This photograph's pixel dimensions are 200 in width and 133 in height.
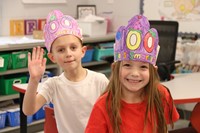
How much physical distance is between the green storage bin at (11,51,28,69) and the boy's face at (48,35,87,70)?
6.31 ft

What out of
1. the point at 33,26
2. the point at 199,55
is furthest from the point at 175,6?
the point at 33,26

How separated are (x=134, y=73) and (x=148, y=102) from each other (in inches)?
6.9

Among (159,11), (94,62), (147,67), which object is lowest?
(94,62)

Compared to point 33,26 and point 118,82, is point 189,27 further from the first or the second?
point 118,82

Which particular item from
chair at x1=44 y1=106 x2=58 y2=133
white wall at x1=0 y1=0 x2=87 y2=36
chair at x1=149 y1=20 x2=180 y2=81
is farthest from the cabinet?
chair at x1=44 y1=106 x2=58 y2=133

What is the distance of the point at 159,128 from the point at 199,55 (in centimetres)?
228

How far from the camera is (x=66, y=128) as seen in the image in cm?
185

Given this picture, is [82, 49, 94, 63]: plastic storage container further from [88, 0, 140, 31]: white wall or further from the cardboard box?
[88, 0, 140, 31]: white wall

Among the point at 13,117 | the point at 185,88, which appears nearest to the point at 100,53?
the point at 13,117

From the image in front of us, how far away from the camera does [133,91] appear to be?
1539mm

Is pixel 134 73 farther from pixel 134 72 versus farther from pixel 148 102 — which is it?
pixel 148 102

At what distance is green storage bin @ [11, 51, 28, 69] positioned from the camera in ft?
11.8

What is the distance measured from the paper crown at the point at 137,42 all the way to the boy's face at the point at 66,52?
0.31 meters

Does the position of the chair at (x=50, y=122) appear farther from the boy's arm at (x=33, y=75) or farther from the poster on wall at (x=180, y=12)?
the poster on wall at (x=180, y=12)
